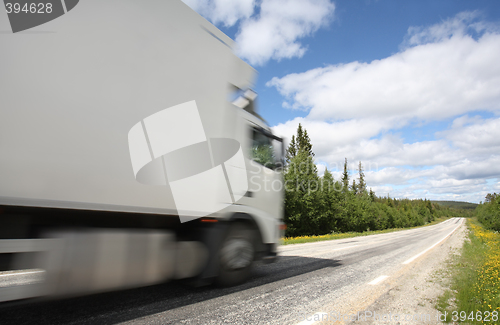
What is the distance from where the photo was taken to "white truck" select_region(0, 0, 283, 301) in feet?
8.41

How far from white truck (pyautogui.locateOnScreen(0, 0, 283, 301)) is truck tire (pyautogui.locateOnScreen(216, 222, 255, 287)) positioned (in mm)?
20

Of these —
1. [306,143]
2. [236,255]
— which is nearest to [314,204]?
[306,143]

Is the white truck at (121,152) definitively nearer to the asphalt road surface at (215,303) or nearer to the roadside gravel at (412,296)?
the asphalt road surface at (215,303)

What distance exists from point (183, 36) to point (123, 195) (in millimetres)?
2332

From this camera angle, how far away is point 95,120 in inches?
116

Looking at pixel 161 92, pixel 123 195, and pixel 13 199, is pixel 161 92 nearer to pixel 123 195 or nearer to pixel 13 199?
pixel 123 195

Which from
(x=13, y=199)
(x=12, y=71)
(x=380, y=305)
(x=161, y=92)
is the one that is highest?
(x=161, y=92)

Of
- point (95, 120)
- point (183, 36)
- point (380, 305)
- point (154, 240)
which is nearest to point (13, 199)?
point (95, 120)

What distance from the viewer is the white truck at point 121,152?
256 centimetres

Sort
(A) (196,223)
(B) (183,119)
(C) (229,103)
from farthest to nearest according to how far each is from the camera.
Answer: (C) (229,103) < (A) (196,223) < (B) (183,119)

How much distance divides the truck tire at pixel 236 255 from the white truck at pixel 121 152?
0.07ft

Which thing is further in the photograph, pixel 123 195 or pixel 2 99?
pixel 123 195

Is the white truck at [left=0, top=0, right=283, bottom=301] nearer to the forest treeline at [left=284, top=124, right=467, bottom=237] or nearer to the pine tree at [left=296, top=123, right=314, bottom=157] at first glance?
the forest treeline at [left=284, top=124, right=467, bottom=237]

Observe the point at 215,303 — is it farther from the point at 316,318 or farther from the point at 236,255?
the point at 316,318
